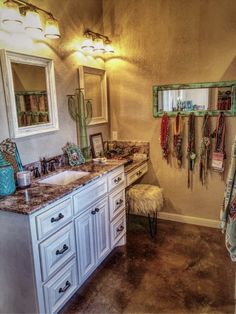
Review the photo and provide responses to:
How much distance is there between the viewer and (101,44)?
2.99 metres

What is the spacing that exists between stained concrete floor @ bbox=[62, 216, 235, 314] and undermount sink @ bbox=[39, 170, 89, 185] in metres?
0.86

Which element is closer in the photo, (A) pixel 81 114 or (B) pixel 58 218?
(B) pixel 58 218

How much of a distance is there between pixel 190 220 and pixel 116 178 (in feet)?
4.29

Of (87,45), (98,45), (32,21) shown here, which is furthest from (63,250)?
(98,45)

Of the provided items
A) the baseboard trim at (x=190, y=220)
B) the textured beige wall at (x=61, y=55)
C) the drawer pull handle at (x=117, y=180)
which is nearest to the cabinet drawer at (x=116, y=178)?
the drawer pull handle at (x=117, y=180)

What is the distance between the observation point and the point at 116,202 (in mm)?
2566

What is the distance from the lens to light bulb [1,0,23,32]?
1827 mm

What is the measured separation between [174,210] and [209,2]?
2.37m

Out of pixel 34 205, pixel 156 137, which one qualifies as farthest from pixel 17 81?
pixel 156 137

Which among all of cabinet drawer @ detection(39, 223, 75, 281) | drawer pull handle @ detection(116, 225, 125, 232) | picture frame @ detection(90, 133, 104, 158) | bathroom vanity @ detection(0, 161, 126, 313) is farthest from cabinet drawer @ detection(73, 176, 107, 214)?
picture frame @ detection(90, 133, 104, 158)

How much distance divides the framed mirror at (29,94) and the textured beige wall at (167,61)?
1168mm

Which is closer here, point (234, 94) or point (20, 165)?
point (20, 165)

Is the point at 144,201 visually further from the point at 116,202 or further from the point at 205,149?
the point at 205,149

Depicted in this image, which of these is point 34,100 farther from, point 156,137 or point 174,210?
point 174,210
